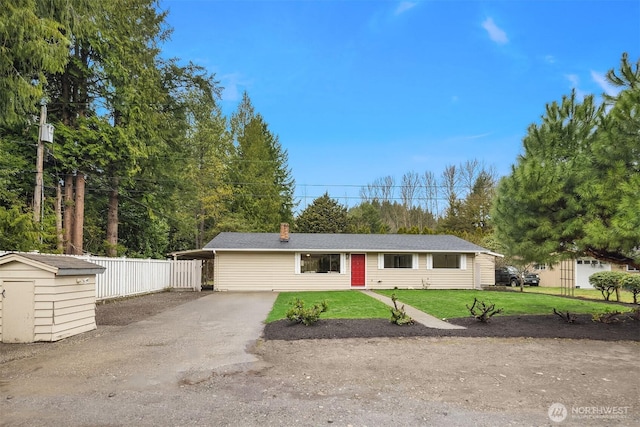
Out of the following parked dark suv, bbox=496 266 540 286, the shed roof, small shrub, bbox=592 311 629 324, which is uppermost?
the shed roof

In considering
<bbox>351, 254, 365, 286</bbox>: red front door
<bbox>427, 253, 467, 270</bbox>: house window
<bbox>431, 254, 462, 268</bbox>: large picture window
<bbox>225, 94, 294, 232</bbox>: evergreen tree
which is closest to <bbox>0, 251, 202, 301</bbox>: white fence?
<bbox>351, 254, 365, 286</bbox>: red front door

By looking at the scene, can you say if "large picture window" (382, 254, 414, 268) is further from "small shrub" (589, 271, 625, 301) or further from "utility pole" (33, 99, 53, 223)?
"utility pole" (33, 99, 53, 223)

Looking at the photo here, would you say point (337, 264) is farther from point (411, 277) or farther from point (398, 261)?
point (411, 277)

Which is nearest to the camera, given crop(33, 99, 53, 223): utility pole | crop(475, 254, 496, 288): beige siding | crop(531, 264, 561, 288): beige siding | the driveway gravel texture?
the driveway gravel texture

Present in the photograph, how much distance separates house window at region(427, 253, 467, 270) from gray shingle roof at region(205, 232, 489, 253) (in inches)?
19.6

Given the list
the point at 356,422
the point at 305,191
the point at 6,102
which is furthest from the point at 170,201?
the point at 356,422

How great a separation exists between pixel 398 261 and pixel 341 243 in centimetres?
317

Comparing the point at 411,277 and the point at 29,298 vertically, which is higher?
the point at 29,298

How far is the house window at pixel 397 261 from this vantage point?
20562 mm

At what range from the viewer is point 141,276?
54.3ft

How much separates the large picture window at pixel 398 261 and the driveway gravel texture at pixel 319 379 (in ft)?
40.1

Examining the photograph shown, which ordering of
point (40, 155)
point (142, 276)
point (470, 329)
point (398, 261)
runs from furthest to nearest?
point (398, 261), point (142, 276), point (40, 155), point (470, 329)

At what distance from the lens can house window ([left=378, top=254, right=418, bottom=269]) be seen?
67.5 ft

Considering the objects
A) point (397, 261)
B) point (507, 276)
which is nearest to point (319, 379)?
point (397, 261)
